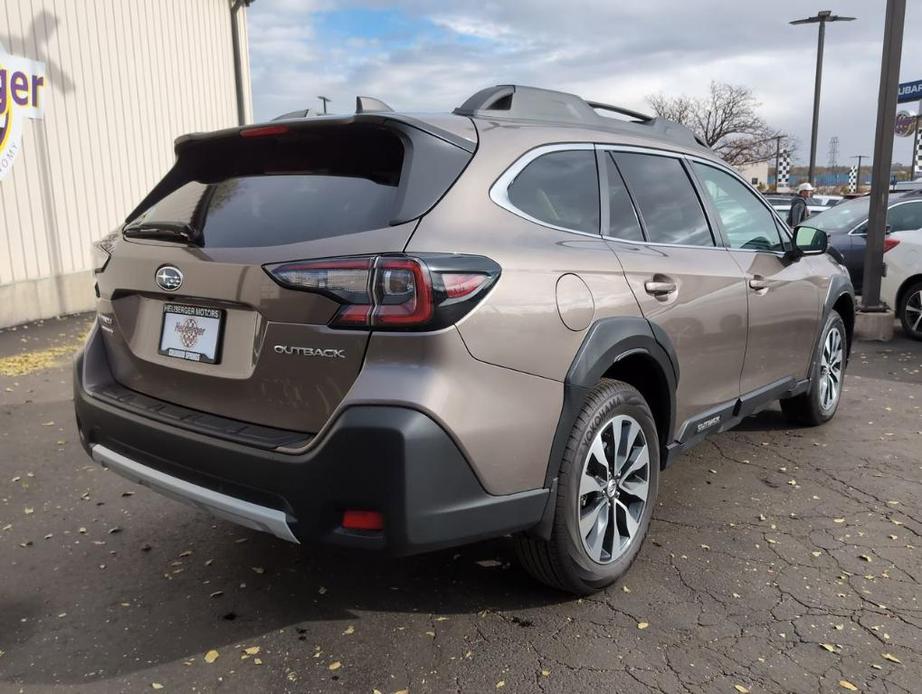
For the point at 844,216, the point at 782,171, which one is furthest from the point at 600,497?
the point at 782,171

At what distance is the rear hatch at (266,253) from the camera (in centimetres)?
231

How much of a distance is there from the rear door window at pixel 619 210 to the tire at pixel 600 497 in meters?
0.64

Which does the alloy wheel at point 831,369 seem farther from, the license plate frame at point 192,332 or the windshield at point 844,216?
the windshield at point 844,216

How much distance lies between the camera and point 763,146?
177ft

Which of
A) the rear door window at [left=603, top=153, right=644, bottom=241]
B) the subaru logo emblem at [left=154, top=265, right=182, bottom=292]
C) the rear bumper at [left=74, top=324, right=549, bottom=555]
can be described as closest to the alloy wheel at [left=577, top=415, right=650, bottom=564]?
the rear bumper at [left=74, top=324, right=549, bottom=555]

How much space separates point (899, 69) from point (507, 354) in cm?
776

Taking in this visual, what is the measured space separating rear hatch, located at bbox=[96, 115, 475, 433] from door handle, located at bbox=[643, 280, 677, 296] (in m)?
0.97

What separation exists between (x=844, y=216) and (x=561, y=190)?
916cm

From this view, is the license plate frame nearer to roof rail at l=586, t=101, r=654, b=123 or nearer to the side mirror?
roof rail at l=586, t=101, r=654, b=123

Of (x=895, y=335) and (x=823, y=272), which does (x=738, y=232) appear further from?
(x=895, y=335)

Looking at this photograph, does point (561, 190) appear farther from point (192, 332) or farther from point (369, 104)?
point (192, 332)

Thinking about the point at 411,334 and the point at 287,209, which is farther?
the point at 287,209

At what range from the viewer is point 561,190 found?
2.91m

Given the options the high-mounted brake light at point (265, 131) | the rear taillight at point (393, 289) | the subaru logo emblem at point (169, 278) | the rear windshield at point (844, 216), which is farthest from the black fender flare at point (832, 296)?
the rear windshield at point (844, 216)
